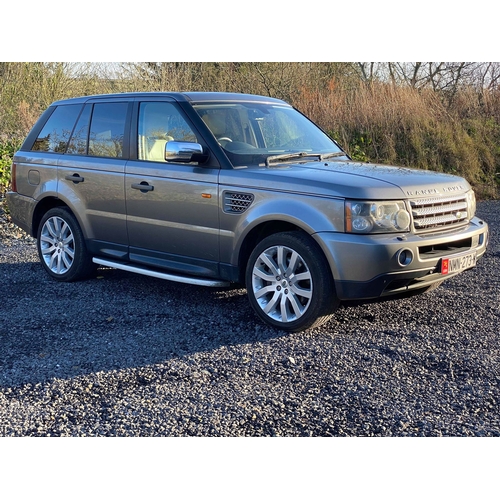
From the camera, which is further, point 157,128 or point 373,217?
point 157,128

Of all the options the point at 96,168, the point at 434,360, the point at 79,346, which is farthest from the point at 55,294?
the point at 434,360

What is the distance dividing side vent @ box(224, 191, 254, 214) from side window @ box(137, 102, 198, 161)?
832 millimetres

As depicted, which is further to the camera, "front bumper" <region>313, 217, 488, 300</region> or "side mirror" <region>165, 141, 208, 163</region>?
"side mirror" <region>165, 141, 208, 163</region>

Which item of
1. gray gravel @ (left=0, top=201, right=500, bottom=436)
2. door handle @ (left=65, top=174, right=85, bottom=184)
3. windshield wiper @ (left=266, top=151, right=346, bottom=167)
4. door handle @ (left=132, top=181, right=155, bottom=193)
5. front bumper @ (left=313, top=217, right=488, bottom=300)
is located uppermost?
windshield wiper @ (left=266, top=151, right=346, bottom=167)

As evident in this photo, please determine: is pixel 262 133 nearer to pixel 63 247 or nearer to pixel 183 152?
pixel 183 152

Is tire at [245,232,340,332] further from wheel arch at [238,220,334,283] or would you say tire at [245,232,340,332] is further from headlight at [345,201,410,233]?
headlight at [345,201,410,233]

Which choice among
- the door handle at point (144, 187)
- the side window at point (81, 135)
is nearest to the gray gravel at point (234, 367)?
the door handle at point (144, 187)

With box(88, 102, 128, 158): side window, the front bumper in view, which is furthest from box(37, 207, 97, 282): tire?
the front bumper

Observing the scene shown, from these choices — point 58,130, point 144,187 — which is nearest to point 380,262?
point 144,187

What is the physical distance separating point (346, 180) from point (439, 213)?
32.6 inches

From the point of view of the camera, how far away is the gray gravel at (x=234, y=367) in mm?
3744

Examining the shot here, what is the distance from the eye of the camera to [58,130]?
739 cm

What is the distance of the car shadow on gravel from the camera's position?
477cm

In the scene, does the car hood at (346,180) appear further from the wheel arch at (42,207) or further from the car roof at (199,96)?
the wheel arch at (42,207)
